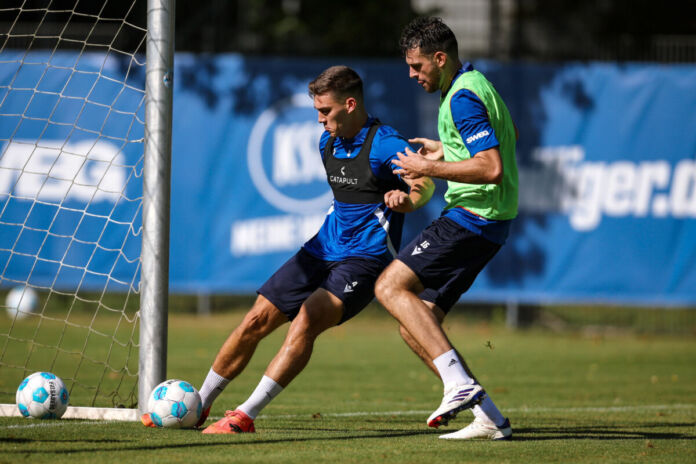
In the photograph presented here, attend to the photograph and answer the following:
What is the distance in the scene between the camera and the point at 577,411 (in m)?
8.14

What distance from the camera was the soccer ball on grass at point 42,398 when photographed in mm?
6492

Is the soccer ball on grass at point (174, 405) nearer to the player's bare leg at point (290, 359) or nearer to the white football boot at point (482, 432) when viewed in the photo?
the player's bare leg at point (290, 359)

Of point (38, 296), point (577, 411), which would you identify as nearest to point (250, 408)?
point (577, 411)

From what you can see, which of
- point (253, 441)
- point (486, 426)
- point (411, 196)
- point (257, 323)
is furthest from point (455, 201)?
point (253, 441)

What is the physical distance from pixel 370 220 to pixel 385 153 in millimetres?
460

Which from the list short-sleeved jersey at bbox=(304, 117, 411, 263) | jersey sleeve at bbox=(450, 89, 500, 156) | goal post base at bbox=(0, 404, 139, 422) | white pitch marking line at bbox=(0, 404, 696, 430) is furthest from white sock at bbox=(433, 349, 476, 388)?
goal post base at bbox=(0, 404, 139, 422)

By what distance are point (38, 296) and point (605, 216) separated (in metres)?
9.64

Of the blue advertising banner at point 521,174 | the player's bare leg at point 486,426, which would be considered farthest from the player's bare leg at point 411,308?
the blue advertising banner at point 521,174

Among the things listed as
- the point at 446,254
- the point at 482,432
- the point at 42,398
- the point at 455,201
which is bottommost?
the point at 42,398

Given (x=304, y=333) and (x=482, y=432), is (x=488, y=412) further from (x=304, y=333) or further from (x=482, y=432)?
(x=304, y=333)

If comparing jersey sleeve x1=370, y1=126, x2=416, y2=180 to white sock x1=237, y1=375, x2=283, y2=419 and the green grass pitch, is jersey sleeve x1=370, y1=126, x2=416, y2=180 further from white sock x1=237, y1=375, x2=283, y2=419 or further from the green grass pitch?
the green grass pitch

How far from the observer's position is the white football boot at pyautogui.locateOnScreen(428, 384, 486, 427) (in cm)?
541

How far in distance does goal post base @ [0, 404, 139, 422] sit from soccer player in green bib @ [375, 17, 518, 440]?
2.08 m

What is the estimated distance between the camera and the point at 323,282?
6402mm
